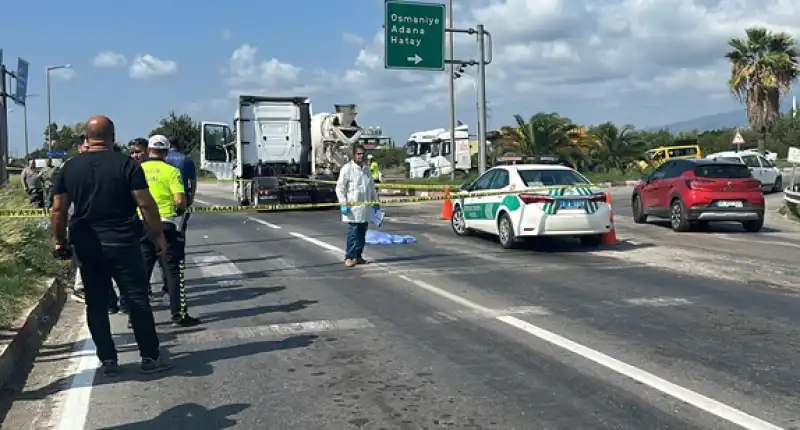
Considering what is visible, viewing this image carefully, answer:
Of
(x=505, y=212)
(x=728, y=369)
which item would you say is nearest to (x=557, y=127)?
(x=505, y=212)

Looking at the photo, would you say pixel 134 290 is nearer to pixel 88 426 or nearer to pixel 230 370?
pixel 230 370

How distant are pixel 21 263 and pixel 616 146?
3494 centimetres

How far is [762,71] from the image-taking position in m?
41.2

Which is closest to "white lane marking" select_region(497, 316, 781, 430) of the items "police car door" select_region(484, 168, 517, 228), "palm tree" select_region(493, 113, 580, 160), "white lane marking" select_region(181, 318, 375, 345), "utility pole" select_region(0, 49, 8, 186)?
"white lane marking" select_region(181, 318, 375, 345)

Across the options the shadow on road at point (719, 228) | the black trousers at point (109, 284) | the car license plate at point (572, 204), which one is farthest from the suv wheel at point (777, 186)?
the black trousers at point (109, 284)

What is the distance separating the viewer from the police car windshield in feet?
47.2

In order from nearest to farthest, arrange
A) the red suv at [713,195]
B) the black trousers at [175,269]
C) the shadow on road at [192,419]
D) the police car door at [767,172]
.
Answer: the shadow on road at [192,419]
the black trousers at [175,269]
the red suv at [713,195]
the police car door at [767,172]

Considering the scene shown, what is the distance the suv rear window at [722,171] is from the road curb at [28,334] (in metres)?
12.7

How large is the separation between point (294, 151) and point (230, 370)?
67.4ft

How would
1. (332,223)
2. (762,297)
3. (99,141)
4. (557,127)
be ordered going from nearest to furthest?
(99,141), (762,297), (332,223), (557,127)

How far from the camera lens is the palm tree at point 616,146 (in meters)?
41.6

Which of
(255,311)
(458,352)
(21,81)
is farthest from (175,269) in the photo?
(21,81)

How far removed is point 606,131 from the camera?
41.7 metres

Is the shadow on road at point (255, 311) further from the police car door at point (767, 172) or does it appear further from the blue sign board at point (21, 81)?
the police car door at point (767, 172)
